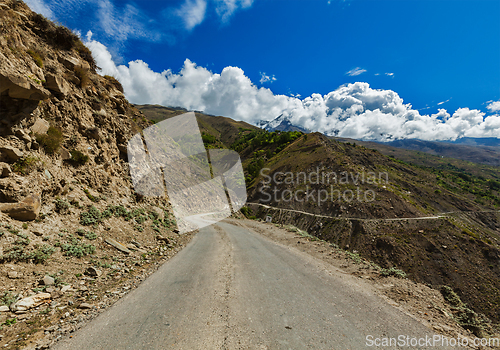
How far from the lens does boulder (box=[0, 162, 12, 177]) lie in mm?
5771

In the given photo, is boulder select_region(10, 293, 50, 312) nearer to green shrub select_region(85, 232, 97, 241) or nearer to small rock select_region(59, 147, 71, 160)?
green shrub select_region(85, 232, 97, 241)

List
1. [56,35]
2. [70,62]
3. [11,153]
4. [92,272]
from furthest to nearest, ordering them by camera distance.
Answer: [70,62] < [56,35] < [11,153] < [92,272]

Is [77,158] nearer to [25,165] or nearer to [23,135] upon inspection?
[23,135]

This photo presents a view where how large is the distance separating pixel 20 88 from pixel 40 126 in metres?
1.77

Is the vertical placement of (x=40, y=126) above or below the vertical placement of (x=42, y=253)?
above

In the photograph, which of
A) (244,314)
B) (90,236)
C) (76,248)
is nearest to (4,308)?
(76,248)

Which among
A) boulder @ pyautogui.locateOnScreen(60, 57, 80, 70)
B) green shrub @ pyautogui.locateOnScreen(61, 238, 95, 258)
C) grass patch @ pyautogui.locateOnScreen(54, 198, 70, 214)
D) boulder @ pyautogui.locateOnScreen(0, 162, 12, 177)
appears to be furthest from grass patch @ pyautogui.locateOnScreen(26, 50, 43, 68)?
green shrub @ pyautogui.locateOnScreen(61, 238, 95, 258)

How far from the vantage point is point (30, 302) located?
425 cm

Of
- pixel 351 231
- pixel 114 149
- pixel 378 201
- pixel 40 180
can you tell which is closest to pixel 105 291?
pixel 40 180

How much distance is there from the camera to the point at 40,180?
6844 mm

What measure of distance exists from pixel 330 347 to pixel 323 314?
1205mm

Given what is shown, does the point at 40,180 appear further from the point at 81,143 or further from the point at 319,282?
the point at 319,282

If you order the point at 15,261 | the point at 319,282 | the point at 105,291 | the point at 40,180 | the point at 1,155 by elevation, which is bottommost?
the point at 319,282

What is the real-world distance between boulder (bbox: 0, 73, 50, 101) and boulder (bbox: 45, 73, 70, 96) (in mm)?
2702
